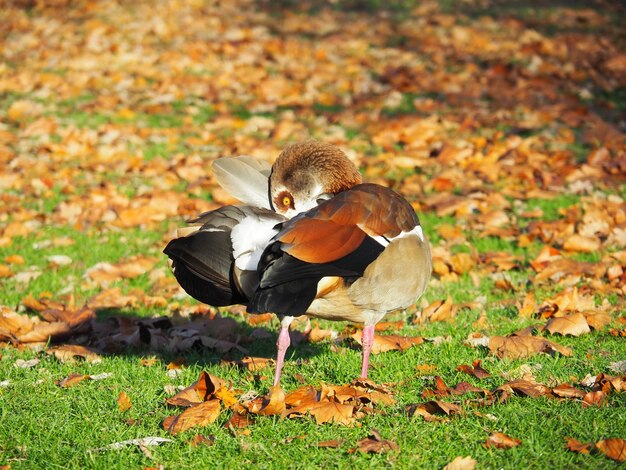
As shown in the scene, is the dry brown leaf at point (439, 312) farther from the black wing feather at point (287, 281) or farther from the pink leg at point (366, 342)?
the black wing feather at point (287, 281)

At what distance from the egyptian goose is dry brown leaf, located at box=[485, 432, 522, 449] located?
40.0 inches

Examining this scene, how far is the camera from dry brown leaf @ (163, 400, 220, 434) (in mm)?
4137

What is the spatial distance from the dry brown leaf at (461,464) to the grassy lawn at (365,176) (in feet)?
0.31

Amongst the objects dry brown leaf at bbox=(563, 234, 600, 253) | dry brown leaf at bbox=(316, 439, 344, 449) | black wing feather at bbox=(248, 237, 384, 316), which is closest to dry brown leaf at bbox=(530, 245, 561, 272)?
dry brown leaf at bbox=(563, 234, 600, 253)

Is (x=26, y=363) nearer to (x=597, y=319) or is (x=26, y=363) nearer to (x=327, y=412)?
(x=327, y=412)

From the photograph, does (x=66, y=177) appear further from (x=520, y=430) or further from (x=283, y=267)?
(x=520, y=430)

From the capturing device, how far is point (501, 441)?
3.82m

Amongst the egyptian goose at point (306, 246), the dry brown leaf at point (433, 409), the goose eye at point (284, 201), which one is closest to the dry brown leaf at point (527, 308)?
the egyptian goose at point (306, 246)

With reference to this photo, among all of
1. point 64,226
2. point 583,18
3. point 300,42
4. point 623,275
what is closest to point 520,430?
point 623,275

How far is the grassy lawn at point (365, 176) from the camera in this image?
412cm

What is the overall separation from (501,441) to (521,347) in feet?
4.46

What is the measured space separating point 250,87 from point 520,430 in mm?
10440

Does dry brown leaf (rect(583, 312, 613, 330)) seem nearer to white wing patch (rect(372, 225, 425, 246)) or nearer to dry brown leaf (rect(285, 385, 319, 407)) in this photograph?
white wing patch (rect(372, 225, 425, 246))

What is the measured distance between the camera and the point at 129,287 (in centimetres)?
715
